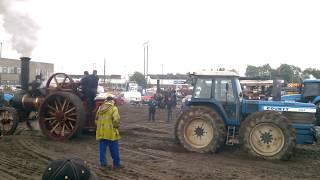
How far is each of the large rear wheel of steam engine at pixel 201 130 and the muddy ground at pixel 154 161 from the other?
26cm

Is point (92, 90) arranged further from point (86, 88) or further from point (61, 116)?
point (61, 116)

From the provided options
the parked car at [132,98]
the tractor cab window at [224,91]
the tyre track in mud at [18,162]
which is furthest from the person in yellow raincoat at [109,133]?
the parked car at [132,98]

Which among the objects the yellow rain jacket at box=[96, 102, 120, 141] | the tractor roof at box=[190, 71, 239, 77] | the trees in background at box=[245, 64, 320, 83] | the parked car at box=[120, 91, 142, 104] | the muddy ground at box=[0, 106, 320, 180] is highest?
the trees in background at box=[245, 64, 320, 83]

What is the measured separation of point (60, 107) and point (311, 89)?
8913mm

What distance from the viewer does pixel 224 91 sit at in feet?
33.5

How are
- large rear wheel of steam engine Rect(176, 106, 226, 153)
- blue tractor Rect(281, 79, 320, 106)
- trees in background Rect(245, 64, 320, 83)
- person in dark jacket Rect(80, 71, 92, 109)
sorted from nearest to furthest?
large rear wheel of steam engine Rect(176, 106, 226, 153)
person in dark jacket Rect(80, 71, 92, 109)
blue tractor Rect(281, 79, 320, 106)
trees in background Rect(245, 64, 320, 83)

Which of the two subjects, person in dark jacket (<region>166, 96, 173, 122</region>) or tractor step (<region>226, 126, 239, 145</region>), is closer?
tractor step (<region>226, 126, 239, 145</region>)

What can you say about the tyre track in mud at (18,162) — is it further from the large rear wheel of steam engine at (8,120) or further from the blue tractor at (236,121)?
the blue tractor at (236,121)

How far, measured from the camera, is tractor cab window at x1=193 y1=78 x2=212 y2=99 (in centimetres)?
1034

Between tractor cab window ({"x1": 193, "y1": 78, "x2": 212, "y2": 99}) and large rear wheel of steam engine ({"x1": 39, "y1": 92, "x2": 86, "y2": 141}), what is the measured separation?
3.09 metres

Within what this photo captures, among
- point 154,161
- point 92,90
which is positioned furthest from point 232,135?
point 92,90

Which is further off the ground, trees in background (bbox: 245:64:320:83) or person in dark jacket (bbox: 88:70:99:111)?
trees in background (bbox: 245:64:320:83)

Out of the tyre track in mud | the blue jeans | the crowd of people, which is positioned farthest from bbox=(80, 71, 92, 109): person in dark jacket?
the crowd of people

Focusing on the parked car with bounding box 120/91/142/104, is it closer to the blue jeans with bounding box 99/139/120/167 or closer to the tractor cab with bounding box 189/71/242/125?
the tractor cab with bounding box 189/71/242/125
